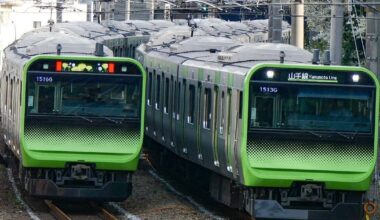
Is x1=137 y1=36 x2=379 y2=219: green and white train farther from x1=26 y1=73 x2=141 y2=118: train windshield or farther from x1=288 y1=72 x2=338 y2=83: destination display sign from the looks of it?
x1=26 y1=73 x2=141 y2=118: train windshield

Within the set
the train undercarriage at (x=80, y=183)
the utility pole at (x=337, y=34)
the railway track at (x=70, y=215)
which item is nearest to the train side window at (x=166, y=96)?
the railway track at (x=70, y=215)

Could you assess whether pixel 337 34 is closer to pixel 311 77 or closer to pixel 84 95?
pixel 311 77

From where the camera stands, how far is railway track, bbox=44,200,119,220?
19.9 metres

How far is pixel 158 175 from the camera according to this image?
1080 inches

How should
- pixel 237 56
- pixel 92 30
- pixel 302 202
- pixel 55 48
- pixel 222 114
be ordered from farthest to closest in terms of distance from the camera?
1. pixel 92 30
2. pixel 55 48
3. pixel 237 56
4. pixel 222 114
5. pixel 302 202

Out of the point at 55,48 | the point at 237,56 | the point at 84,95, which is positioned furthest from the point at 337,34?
the point at 55,48

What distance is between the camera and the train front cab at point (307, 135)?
58.3ft

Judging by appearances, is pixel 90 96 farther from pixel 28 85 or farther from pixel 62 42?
pixel 62 42

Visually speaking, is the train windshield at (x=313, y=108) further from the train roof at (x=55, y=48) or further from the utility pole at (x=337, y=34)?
the train roof at (x=55, y=48)

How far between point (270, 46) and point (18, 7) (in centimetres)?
5276

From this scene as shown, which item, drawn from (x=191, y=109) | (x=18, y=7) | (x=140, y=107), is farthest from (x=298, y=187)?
(x=18, y=7)

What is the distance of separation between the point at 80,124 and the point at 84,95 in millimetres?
488

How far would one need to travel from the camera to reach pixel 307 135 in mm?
17875

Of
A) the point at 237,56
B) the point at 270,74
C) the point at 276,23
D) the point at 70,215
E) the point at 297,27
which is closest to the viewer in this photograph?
the point at 270,74
